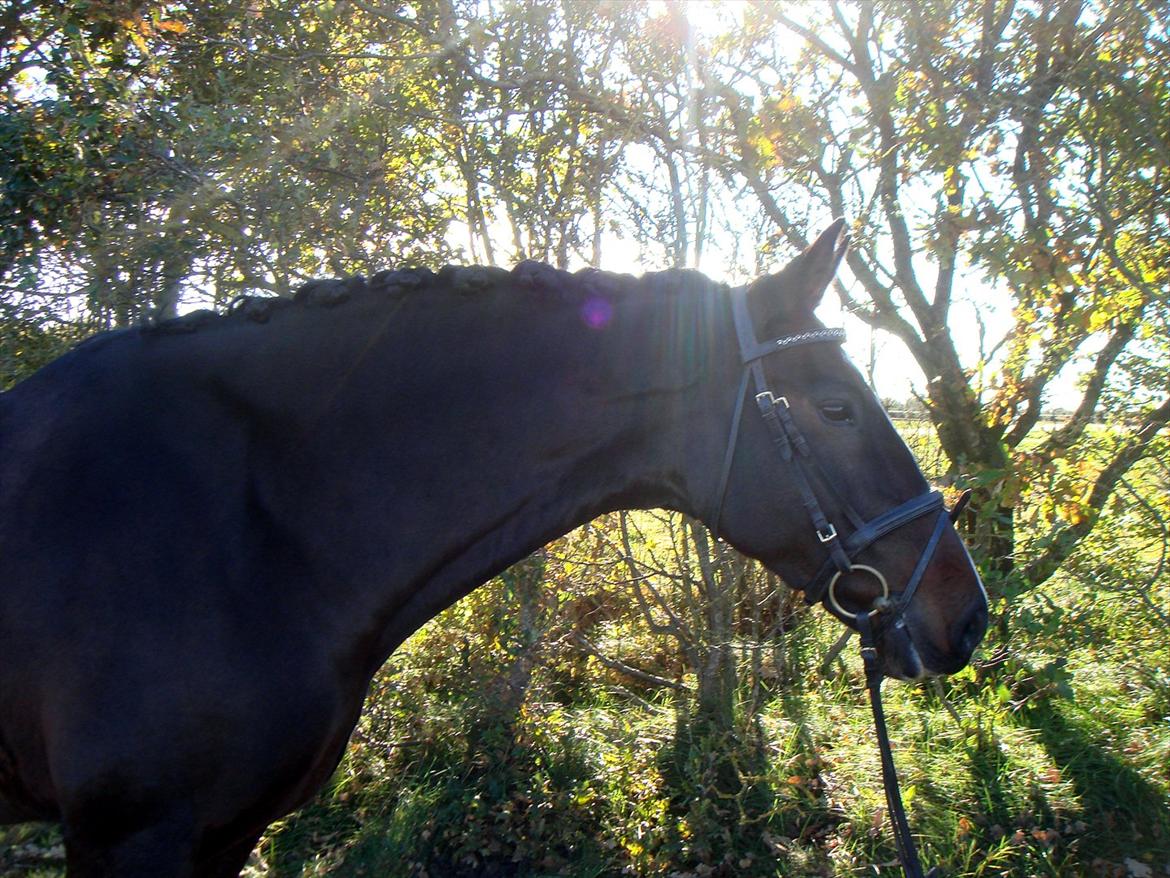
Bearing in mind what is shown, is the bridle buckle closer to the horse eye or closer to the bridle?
the bridle

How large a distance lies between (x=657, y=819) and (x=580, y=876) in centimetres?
48

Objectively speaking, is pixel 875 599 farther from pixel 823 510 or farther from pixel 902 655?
pixel 823 510

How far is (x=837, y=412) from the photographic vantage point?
2020 mm

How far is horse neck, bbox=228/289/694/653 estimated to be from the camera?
6.40ft

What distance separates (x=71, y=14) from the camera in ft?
14.3

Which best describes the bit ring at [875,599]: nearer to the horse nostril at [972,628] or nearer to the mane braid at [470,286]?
the horse nostril at [972,628]

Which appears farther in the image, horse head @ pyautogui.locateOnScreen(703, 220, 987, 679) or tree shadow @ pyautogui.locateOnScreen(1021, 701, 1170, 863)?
tree shadow @ pyautogui.locateOnScreen(1021, 701, 1170, 863)

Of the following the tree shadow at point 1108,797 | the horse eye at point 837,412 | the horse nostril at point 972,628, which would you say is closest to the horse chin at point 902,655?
the horse nostril at point 972,628

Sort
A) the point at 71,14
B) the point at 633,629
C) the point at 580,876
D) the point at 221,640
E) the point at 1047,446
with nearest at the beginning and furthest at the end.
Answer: the point at 221,640
the point at 580,876
the point at 1047,446
the point at 71,14
the point at 633,629

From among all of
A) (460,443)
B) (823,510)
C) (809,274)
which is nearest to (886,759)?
(823,510)

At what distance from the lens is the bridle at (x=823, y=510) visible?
6.45ft

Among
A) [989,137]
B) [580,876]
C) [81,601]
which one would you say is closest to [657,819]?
[580,876]

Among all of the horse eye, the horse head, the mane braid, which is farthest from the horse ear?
the horse eye

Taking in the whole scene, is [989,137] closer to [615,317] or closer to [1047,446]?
[1047,446]
